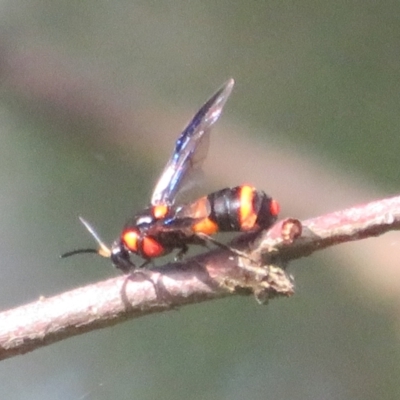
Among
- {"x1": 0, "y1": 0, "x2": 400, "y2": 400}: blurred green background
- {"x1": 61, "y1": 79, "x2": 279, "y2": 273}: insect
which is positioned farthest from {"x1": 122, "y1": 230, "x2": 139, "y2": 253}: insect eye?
{"x1": 0, "y1": 0, "x2": 400, "y2": 400}: blurred green background

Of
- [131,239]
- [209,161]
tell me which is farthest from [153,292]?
[209,161]

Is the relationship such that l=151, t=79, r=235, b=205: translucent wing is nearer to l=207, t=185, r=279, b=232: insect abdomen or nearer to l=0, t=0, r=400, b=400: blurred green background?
l=207, t=185, r=279, b=232: insect abdomen

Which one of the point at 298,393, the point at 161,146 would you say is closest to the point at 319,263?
the point at 298,393

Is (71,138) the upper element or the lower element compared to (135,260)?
upper

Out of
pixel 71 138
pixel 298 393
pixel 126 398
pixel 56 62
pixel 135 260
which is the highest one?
pixel 56 62

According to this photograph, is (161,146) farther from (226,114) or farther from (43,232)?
(43,232)

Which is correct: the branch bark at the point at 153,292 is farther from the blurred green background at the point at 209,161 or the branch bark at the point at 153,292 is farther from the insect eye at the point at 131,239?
the blurred green background at the point at 209,161

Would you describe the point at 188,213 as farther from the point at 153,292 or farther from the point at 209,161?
the point at 209,161

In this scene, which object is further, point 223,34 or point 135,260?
point 223,34
